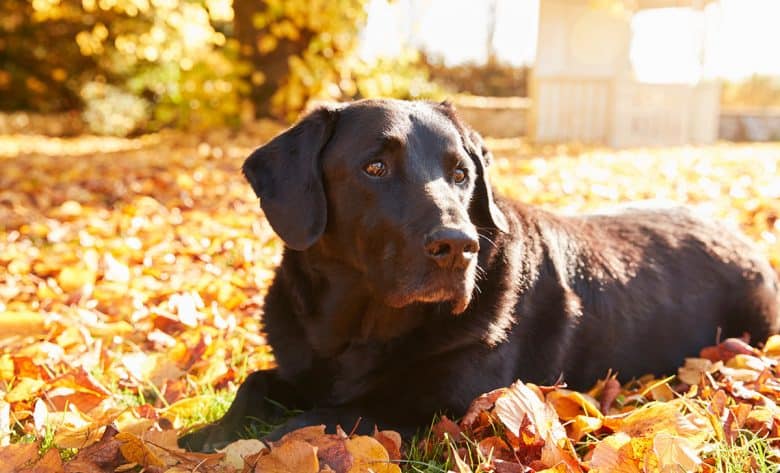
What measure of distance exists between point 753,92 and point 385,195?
24.8 m

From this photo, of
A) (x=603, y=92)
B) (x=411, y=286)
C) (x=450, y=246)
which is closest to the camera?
(x=450, y=246)

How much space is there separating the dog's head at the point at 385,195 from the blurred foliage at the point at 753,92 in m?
24.1

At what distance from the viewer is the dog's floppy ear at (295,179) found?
264cm

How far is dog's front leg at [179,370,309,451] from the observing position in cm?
256

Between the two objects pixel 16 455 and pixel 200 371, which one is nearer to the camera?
pixel 16 455

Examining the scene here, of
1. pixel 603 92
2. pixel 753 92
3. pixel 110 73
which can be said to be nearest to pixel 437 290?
pixel 603 92

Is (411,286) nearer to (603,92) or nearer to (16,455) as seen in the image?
(16,455)

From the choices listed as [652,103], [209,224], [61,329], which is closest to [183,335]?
[61,329]

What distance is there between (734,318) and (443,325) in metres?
1.64

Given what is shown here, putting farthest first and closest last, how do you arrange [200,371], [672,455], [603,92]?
1. [603,92]
2. [200,371]
3. [672,455]

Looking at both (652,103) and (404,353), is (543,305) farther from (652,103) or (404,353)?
(652,103)

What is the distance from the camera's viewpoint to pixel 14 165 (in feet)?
29.8

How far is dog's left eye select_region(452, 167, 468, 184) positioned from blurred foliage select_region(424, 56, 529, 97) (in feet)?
64.0

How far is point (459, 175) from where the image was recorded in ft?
9.04
